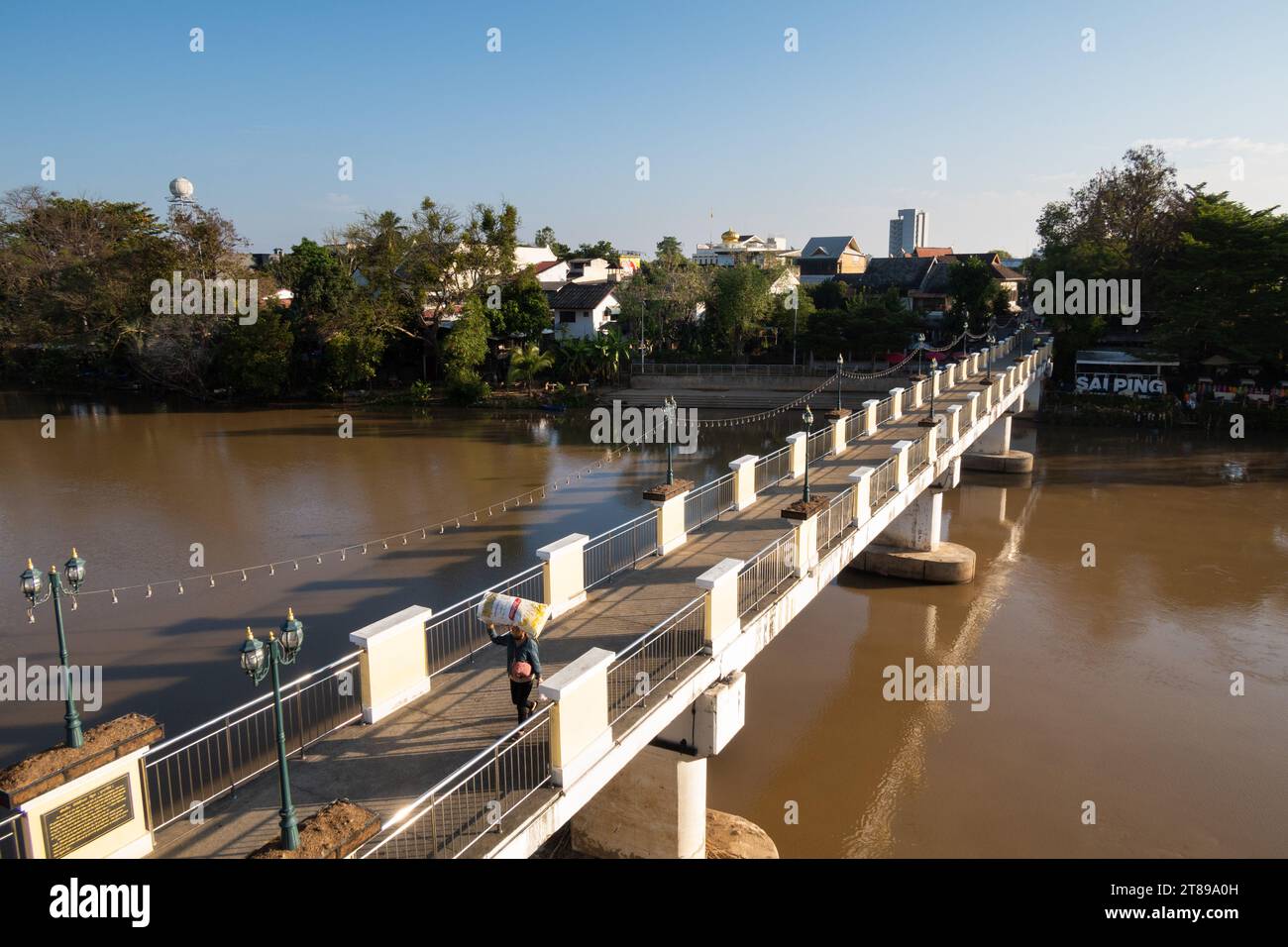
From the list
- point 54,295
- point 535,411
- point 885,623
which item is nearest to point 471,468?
point 535,411

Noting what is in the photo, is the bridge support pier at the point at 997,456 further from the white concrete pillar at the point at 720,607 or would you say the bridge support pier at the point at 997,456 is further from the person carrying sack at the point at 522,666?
the person carrying sack at the point at 522,666

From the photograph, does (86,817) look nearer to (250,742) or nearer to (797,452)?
(250,742)

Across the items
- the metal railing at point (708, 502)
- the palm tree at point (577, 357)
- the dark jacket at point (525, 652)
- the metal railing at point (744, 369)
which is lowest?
the dark jacket at point (525, 652)

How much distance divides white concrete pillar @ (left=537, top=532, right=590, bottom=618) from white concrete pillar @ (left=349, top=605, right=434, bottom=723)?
6.28 ft

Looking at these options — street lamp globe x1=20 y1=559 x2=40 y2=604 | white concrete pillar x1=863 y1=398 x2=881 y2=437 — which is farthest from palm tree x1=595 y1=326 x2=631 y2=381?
street lamp globe x1=20 y1=559 x2=40 y2=604

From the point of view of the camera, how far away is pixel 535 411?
4406 cm

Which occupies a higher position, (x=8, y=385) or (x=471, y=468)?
(x=8, y=385)

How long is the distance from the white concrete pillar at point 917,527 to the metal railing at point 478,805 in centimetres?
1406

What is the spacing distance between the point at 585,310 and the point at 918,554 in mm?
A: 35754
